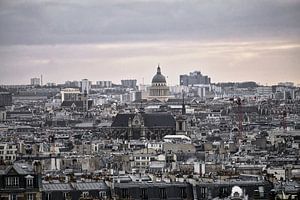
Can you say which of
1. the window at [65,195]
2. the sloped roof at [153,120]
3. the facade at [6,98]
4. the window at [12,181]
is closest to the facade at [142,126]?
the sloped roof at [153,120]

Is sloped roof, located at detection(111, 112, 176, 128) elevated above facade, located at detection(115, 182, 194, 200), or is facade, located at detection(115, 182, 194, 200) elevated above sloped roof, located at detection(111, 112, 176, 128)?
sloped roof, located at detection(111, 112, 176, 128)

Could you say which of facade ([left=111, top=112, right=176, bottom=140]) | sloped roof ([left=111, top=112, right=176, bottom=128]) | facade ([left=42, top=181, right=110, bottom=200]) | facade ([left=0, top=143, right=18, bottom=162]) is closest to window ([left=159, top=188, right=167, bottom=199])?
facade ([left=42, top=181, right=110, bottom=200])

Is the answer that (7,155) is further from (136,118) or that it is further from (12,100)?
(12,100)

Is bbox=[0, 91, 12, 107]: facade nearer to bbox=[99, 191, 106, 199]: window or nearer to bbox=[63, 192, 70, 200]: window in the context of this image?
bbox=[99, 191, 106, 199]: window

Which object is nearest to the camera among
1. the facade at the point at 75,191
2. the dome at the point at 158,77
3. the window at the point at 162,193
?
the facade at the point at 75,191

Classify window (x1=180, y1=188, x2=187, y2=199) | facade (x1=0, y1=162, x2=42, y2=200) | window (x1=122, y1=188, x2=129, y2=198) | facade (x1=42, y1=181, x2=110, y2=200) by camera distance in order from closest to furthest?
facade (x1=0, y1=162, x2=42, y2=200)
facade (x1=42, y1=181, x2=110, y2=200)
window (x1=122, y1=188, x2=129, y2=198)
window (x1=180, y1=188, x2=187, y2=199)

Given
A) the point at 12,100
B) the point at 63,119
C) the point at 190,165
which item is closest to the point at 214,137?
the point at 190,165

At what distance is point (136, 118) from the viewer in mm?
100188

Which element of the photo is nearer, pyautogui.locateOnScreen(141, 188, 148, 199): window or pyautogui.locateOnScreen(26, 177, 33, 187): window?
pyautogui.locateOnScreen(26, 177, 33, 187): window

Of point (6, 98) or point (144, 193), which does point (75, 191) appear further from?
A: point (6, 98)

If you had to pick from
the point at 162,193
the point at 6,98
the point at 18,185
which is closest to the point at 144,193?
the point at 162,193

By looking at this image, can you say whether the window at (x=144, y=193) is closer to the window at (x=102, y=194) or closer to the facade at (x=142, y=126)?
the window at (x=102, y=194)

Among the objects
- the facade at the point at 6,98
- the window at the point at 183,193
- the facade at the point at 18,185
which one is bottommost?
the window at the point at 183,193

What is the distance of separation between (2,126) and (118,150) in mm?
39256
